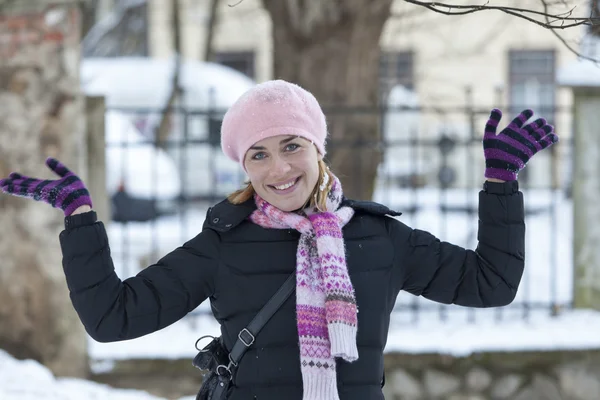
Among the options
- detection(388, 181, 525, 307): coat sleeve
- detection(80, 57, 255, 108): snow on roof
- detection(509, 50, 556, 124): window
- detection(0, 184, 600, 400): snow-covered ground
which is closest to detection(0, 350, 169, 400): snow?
detection(0, 184, 600, 400): snow-covered ground

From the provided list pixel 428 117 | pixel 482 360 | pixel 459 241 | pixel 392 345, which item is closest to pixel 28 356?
pixel 392 345

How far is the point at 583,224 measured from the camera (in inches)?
219

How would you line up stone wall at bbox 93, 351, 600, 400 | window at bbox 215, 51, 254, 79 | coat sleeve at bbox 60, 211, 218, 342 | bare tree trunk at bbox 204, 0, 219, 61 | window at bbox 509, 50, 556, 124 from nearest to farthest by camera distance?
coat sleeve at bbox 60, 211, 218, 342
stone wall at bbox 93, 351, 600, 400
bare tree trunk at bbox 204, 0, 219, 61
window at bbox 509, 50, 556, 124
window at bbox 215, 51, 254, 79

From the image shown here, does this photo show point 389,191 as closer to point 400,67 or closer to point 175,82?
point 175,82

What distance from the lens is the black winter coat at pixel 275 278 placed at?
2.12 meters

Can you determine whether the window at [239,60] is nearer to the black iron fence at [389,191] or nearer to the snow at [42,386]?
the black iron fence at [389,191]

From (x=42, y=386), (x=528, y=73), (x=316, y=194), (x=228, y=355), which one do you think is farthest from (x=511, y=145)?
(x=528, y=73)

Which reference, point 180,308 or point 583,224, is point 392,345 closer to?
point 583,224

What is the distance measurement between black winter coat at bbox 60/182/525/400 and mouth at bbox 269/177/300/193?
86 mm

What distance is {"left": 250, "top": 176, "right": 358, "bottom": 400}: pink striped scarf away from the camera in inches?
82.7

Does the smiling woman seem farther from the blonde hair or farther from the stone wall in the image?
the stone wall

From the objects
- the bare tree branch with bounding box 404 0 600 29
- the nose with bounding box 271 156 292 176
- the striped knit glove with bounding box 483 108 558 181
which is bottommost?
the nose with bounding box 271 156 292 176

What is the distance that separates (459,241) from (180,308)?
6.28 m

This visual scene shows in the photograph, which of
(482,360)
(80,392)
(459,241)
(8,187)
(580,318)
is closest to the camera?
(8,187)
